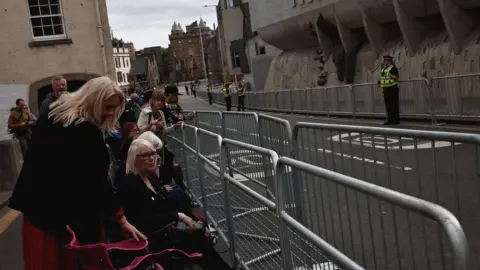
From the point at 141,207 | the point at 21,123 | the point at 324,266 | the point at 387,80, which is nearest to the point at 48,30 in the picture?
the point at 21,123

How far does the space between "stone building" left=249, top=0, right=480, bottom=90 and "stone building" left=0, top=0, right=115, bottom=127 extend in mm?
9901

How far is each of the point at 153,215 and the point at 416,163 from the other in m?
2.14

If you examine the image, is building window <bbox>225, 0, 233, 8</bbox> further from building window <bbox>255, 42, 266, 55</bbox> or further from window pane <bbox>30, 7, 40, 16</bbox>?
window pane <bbox>30, 7, 40, 16</bbox>

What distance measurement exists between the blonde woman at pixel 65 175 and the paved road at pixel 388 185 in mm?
1265

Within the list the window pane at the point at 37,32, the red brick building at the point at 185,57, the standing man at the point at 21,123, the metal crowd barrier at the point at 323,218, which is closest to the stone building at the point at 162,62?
the red brick building at the point at 185,57

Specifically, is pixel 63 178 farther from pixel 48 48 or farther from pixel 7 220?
pixel 48 48

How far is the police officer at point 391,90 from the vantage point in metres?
13.2

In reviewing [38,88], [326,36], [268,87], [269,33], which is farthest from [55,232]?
[268,87]

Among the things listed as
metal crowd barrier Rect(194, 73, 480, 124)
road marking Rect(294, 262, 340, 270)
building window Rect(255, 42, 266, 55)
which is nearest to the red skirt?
road marking Rect(294, 262, 340, 270)

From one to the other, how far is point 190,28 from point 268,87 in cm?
12573

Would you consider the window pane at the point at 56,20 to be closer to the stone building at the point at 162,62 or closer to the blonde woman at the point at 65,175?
the blonde woman at the point at 65,175

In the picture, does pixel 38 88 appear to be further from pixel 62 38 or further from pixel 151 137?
pixel 151 137

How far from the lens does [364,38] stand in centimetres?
2269

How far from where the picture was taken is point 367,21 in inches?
793
